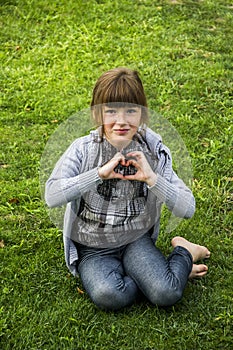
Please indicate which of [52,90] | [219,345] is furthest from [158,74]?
[219,345]

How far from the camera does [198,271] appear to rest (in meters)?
3.92

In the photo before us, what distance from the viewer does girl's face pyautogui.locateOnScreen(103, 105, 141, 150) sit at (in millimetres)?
3547

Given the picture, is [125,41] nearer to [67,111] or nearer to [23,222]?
[67,111]

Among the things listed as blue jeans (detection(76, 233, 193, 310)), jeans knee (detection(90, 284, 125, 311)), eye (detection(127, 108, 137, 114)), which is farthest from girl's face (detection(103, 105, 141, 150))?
jeans knee (detection(90, 284, 125, 311))

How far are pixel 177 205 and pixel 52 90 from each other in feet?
8.93

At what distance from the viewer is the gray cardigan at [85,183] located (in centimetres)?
358

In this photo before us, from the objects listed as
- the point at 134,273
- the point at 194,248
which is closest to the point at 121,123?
the point at 134,273

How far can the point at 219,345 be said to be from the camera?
3.45 m

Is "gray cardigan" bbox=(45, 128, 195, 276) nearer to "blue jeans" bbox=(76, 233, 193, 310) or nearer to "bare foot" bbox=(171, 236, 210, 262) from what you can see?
"blue jeans" bbox=(76, 233, 193, 310)

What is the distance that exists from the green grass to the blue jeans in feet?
0.25

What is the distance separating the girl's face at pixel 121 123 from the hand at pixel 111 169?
11 cm

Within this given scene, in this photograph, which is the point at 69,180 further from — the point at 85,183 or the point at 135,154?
the point at 135,154

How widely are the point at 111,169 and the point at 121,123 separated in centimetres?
23

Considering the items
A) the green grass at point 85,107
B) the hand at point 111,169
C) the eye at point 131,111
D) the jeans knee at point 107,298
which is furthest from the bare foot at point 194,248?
the eye at point 131,111
